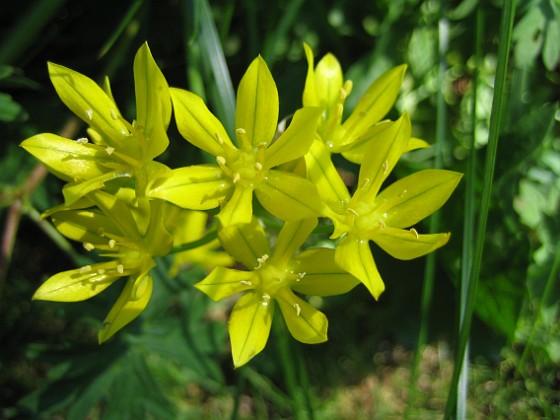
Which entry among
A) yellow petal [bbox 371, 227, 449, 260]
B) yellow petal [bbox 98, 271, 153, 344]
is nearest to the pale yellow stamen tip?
yellow petal [bbox 98, 271, 153, 344]

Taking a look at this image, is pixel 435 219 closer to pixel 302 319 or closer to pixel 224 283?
pixel 302 319

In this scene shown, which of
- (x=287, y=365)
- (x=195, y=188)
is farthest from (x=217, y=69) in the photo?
(x=287, y=365)

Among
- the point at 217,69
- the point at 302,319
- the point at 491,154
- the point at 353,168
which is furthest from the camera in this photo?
the point at 353,168

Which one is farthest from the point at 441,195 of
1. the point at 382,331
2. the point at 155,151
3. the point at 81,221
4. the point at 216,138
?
the point at 382,331

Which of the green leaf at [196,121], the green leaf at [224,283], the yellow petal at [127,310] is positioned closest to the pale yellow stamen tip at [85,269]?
the yellow petal at [127,310]

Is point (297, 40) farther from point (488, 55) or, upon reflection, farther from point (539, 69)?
point (539, 69)

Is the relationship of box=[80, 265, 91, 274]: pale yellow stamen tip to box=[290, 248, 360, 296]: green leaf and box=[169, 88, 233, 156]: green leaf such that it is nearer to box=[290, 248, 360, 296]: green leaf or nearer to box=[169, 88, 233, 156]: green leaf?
box=[169, 88, 233, 156]: green leaf
